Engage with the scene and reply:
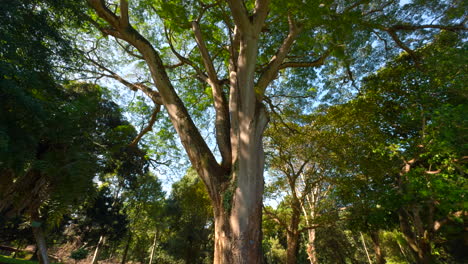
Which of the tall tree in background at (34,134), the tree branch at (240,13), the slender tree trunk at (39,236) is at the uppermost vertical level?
the tree branch at (240,13)

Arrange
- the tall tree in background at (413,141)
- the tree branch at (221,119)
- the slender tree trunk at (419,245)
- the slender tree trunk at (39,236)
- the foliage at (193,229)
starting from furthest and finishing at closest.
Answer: the foliage at (193,229) < the slender tree trunk at (419,245) < the tall tree in background at (413,141) < the tree branch at (221,119) < the slender tree trunk at (39,236)

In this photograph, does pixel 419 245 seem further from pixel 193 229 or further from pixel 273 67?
pixel 193 229

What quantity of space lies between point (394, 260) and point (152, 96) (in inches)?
1195

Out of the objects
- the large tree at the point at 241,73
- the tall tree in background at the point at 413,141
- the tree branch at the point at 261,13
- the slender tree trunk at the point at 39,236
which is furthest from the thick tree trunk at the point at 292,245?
the tree branch at the point at 261,13

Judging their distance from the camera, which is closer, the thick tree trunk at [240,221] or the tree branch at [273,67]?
the thick tree trunk at [240,221]

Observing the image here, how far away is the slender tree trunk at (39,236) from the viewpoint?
4.84ft

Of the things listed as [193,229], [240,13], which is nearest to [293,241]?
[240,13]

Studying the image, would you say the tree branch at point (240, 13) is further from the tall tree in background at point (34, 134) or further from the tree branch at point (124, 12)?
the tall tree in background at point (34, 134)

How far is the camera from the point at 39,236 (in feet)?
8.91

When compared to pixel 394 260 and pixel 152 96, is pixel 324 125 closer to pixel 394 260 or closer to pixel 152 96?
pixel 152 96

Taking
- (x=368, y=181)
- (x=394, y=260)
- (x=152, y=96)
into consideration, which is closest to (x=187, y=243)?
(x=368, y=181)

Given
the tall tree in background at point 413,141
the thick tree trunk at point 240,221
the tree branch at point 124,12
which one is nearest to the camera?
the thick tree trunk at point 240,221

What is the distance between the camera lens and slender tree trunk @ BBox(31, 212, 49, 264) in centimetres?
148

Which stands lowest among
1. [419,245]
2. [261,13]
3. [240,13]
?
[419,245]
